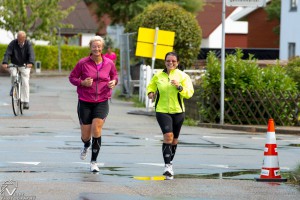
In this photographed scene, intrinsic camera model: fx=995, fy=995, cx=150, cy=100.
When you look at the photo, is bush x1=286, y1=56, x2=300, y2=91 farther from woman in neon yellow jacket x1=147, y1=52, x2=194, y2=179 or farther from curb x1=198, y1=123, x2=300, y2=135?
woman in neon yellow jacket x1=147, y1=52, x2=194, y2=179

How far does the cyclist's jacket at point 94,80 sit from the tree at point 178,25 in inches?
855

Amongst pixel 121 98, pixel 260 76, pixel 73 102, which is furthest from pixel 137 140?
pixel 121 98

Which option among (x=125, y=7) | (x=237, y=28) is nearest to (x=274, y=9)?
(x=125, y=7)

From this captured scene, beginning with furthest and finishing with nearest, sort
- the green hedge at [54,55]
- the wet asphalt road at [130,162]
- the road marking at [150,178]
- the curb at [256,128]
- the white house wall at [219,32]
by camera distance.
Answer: the white house wall at [219,32], the green hedge at [54,55], the curb at [256,128], the road marking at [150,178], the wet asphalt road at [130,162]

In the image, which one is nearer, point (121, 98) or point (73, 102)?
point (73, 102)

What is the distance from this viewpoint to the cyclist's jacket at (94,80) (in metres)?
12.9

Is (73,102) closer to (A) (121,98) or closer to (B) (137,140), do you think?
(A) (121,98)

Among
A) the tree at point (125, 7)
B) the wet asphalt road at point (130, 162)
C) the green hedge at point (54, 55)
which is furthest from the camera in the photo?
the tree at point (125, 7)

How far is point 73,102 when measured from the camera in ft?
99.3

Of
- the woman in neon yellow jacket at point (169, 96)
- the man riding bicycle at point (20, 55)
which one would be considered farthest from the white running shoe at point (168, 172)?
the man riding bicycle at point (20, 55)

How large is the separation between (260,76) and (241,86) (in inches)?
23.6

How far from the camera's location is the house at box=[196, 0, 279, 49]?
67.7m

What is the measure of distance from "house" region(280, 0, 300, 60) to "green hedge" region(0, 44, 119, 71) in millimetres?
19205

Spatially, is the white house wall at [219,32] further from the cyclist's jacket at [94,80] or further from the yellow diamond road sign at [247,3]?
the cyclist's jacket at [94,80]
